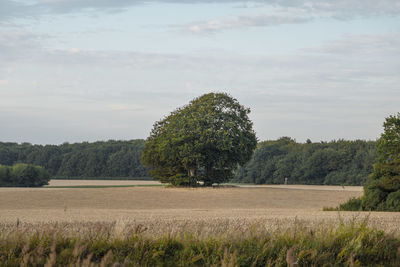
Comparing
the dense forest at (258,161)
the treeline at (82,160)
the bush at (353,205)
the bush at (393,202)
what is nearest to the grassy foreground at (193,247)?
the bush at (393,202)

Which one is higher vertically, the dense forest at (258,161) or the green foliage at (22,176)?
the dense forest at (258,161)

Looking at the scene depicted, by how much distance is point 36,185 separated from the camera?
3484cm

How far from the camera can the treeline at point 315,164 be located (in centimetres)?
4153

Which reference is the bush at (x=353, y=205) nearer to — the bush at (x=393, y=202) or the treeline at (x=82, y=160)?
the bush at (x=393, y=202)

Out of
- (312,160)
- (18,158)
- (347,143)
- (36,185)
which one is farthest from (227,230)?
(18,158)

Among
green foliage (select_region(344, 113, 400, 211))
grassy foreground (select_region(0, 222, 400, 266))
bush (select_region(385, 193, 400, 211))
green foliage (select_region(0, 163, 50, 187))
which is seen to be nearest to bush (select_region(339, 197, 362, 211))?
green foliage (select_region(344, 113, 400, 211))

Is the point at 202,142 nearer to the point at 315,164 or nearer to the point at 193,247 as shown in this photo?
the point at 315,164

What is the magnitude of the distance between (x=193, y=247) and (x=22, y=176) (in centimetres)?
2883

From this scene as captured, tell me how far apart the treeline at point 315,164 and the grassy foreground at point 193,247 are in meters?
33.2

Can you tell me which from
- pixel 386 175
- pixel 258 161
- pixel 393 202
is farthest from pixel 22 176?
pixel 393 202

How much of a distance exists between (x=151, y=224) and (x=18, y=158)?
40.7 meters

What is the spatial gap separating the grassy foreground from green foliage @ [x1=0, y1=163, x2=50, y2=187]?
89.1ft

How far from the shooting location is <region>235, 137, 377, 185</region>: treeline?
136 feet

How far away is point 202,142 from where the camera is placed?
2758cm
